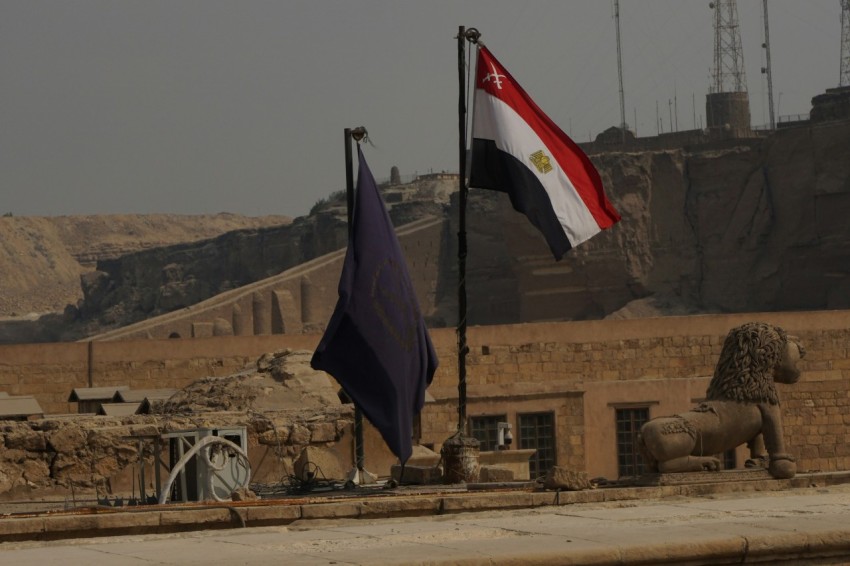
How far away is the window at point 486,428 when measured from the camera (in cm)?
2211

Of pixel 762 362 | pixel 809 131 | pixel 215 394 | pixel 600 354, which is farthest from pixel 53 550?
pixel 809 131

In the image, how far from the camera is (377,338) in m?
11.9

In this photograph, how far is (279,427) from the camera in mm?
13094

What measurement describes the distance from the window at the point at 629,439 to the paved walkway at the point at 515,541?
46.9 feet

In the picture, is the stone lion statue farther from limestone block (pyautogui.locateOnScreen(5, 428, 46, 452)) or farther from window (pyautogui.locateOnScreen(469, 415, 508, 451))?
window (pyautogui.locateOnScreen(469, 415, 508, 451))

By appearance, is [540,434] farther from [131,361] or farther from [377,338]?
[377,338]

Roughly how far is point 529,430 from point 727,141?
→ 30505mm

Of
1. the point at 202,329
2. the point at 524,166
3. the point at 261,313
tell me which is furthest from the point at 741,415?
the point at 261,313

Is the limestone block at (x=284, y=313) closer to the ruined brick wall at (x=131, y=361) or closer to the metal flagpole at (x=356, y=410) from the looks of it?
the ruined brick wall at (x=131, y=361)

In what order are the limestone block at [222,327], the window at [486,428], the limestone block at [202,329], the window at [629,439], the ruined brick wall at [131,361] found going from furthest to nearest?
1. the limestone block at [222,327]
2. the limestone block at [202,329]
3. the ruined brick wall at [131,361]
4. the window at [629,439]
5. the window at [486,428]

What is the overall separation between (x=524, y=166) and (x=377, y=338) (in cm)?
220

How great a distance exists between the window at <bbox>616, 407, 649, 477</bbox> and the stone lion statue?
12183 millimetres

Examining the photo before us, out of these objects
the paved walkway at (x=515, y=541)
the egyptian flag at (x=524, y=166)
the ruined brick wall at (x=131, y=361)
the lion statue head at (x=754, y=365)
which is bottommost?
the paved walkway at (x=515, y=541)

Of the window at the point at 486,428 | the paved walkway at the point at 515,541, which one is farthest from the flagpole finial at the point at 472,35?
the window at the point at 486,428
